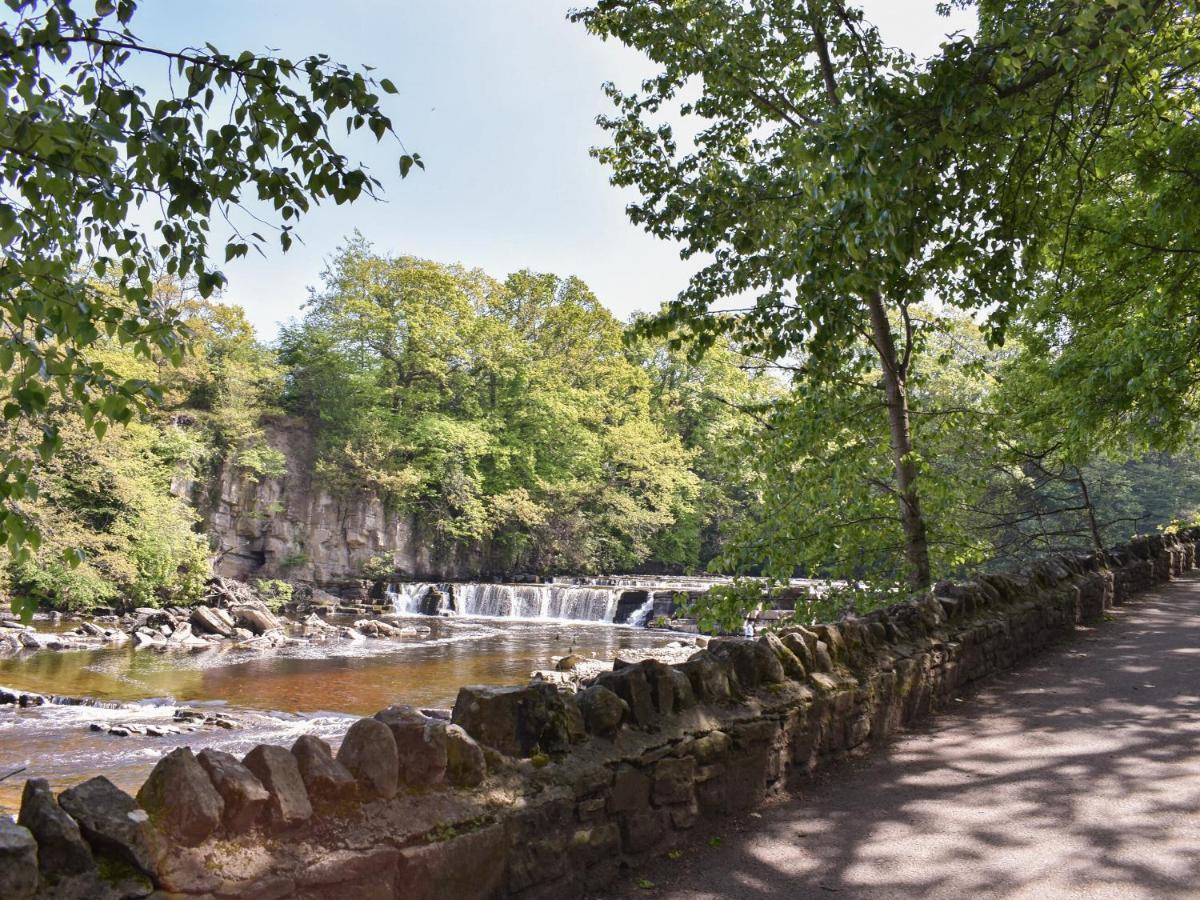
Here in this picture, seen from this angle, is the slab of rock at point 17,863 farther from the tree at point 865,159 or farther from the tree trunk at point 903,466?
the tree trunk at point 903,466

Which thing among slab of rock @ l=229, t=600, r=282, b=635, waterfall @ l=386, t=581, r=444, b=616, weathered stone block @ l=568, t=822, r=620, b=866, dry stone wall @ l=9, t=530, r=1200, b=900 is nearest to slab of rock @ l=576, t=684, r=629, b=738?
dry stone wall @ l=9, t=530, r=1200, b=900

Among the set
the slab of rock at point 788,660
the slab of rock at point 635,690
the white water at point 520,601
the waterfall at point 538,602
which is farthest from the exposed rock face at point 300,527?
the slab of rock at point 635,690

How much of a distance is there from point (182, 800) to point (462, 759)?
0.87 m

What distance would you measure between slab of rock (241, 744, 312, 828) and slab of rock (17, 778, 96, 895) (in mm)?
430

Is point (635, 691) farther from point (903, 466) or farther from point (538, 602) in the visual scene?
point (538, 602)

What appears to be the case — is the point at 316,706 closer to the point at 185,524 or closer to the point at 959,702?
the point at 959,702

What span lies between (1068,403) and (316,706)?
11494 millimetres

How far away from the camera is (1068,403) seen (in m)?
10.1

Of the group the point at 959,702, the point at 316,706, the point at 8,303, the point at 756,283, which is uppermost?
the point at 756,283

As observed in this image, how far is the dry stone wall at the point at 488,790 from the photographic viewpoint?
1.90 meters

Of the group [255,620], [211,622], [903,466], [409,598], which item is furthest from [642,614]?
[903,466]

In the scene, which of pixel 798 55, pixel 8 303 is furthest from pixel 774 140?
pixel 8 303

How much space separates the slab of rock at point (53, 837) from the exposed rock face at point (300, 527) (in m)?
29.5

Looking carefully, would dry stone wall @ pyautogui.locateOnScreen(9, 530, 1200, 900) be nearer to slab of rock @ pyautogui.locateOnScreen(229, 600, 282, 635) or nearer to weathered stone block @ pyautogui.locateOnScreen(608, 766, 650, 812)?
weathered stone block @ pyautogui.locateOnScreen(608, 766, 650, 812)
